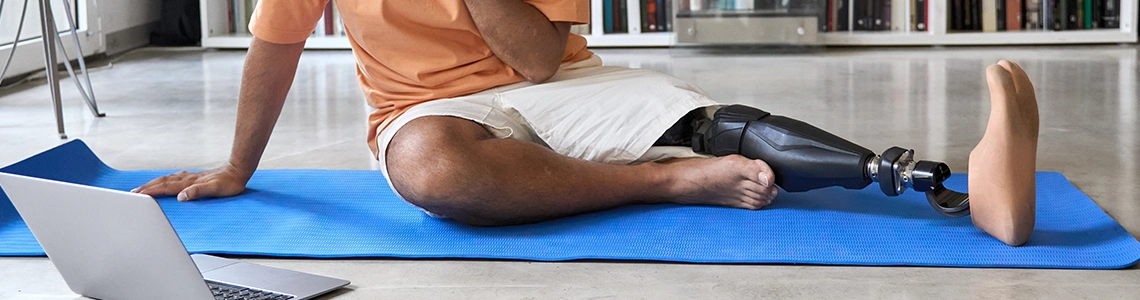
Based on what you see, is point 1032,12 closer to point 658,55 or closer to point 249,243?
point 658,55

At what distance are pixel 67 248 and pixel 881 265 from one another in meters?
0.94

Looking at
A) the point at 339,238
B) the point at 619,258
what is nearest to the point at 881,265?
the point at 619,258

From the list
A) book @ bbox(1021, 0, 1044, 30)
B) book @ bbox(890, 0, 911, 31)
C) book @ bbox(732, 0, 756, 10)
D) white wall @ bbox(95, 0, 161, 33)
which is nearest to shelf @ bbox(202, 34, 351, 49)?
white wall @ bbox(95, 0, 161, 33)

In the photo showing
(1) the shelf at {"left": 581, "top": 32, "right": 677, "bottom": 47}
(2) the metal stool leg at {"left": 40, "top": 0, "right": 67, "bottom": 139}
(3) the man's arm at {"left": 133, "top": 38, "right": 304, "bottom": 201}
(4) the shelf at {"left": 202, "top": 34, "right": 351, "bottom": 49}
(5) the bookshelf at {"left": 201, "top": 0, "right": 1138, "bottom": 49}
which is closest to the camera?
(3) the man's arm at {"left": 133, "top": 38, "right": 304, "bottom": 201}

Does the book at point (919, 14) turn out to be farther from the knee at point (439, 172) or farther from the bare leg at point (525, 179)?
the knee at point (439, 172)

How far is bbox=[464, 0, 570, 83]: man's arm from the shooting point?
157 centimetres

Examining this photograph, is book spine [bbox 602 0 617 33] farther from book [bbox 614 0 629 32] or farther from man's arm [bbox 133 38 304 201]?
man's arm [bbox 133 38 304 201]

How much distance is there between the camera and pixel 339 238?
1.48 metres

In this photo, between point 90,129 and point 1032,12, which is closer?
point 90,129

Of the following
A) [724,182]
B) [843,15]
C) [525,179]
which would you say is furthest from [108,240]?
[843,15]

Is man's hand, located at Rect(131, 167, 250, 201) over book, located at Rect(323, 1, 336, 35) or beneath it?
beneath

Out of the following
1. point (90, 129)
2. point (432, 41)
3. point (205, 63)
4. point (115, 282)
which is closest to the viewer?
point (115, 282)

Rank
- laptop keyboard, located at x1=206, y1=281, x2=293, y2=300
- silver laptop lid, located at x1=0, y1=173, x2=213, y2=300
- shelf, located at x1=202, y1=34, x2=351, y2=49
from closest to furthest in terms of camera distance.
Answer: silver laptop lid, located at x1=0, y1=173, x2=213, y2=300, laptop keyboard, located at x1=206, y1=281, x2=293, y2=300, shelf, located at x1=202, y1=34, x2=351, y2=49

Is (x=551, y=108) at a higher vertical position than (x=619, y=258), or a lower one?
higher
